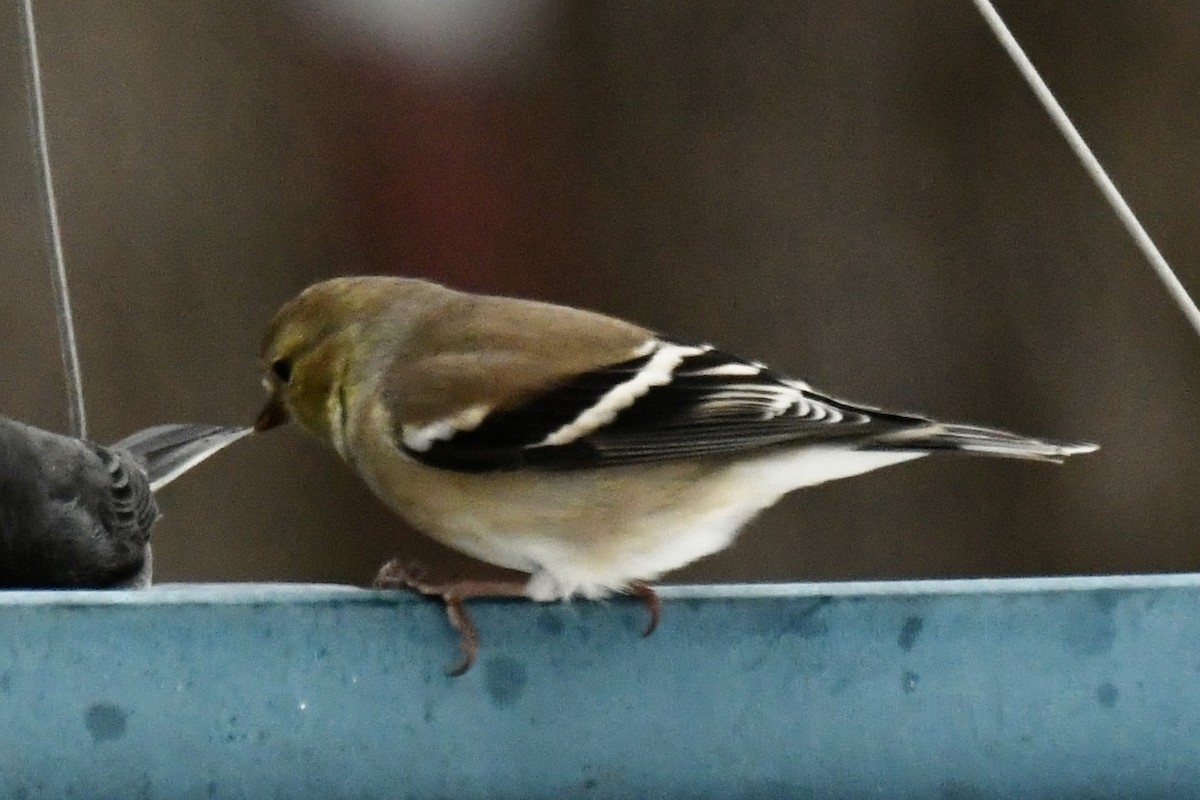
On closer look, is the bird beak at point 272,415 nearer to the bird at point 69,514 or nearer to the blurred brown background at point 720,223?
the bird at point 69,514

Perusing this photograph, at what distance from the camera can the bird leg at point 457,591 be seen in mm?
1260

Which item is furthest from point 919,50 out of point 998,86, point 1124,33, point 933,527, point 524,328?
point 524,328

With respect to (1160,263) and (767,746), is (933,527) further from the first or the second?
(767,746)

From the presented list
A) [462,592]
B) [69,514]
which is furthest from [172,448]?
[462,592]

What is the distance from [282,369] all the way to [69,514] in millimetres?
361

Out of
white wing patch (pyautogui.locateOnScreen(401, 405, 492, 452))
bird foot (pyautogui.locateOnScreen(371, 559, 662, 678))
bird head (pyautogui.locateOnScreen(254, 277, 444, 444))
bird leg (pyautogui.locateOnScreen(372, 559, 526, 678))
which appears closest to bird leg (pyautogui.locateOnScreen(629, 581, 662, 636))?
Answer: bird foot (pyautogui.locateOnScreen(371, 559, 662, 678))

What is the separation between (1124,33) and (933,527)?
4.18ft

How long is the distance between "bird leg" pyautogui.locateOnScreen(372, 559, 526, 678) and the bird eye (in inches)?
15.3

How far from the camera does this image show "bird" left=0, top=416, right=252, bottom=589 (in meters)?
1.97

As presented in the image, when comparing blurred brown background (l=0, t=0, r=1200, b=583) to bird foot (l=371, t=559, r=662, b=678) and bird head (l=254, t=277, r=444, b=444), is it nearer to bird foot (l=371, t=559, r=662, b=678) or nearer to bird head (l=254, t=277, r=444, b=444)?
bird head (l=254, t=277, r=444, b=444)

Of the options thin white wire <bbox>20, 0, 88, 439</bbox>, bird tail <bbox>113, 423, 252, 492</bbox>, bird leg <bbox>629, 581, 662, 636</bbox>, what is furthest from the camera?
bird tail <bbox>113, 423, 252, 492</bbox>

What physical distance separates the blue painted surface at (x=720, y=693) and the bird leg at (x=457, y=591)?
11 millimetres

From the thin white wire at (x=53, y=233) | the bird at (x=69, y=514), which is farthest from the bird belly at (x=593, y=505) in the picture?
the bird at (x=69, y=514)

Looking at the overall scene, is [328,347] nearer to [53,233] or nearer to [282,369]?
[282,369]
